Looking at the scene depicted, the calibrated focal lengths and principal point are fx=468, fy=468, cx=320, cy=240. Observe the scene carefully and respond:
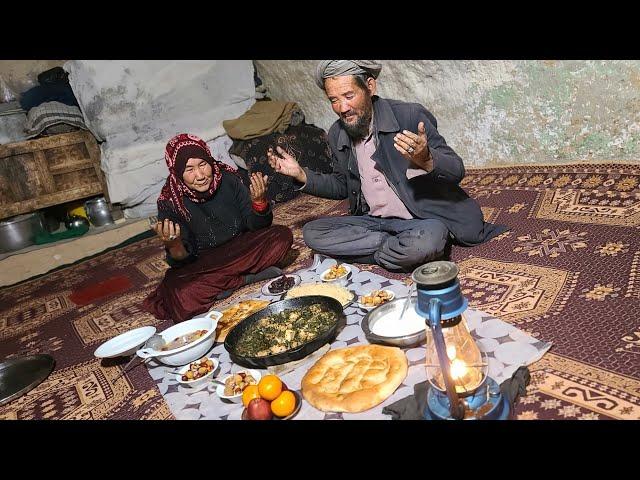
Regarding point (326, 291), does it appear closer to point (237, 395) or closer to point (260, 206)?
point (260, 206)

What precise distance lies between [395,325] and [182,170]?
207 centimetres

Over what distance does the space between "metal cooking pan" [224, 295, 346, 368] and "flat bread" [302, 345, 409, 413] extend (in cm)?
9

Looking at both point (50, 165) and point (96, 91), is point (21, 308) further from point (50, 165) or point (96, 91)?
point (96, 91)

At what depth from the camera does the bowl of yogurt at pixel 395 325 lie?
2.30m

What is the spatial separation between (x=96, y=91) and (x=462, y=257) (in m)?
5.40

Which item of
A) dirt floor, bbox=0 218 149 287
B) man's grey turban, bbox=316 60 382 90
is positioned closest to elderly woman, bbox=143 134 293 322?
man's grey turban, bbox=316 60 382 90

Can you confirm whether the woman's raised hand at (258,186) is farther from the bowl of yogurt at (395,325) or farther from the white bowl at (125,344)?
the bowl of yogurt at (395,325)

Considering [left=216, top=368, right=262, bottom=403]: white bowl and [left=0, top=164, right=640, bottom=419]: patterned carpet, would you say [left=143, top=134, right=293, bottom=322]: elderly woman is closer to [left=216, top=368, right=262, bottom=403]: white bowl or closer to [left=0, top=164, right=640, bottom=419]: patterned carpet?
[left=0, top=164, right=640, bottom=419]: patterned carpet

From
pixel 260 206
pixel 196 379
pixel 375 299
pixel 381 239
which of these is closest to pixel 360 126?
pixel 381 239

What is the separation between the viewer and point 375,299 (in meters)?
2.77

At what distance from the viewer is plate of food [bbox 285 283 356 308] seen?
2.98 metres

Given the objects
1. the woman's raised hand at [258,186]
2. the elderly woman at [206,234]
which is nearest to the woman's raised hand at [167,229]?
the elderly woman at [206,234]

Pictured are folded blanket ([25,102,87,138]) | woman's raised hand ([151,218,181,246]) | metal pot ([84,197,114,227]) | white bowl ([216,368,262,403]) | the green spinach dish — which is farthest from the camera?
metal pot ([84,197,114,227])

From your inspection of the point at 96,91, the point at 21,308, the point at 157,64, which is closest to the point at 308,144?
the point at 157,64
